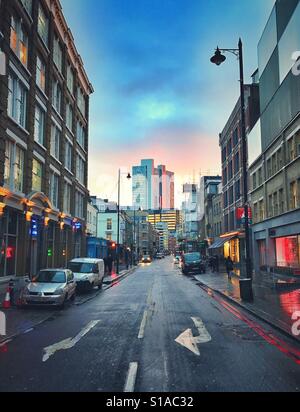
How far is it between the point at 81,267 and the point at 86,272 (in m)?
0.51

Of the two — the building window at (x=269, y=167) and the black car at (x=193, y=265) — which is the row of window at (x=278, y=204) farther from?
the black car at (x=193, y=265)

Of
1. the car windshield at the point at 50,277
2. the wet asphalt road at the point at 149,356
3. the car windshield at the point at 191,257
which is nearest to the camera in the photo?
the wet asphalt road at the point at 149,356

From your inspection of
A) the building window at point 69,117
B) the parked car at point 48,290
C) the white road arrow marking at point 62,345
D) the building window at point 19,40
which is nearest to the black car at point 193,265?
the building window at point 69,117

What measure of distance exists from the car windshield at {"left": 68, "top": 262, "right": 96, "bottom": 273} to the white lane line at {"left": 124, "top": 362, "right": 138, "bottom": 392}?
16.7 metres

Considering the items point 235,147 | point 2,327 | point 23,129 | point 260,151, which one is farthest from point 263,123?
point 2,327

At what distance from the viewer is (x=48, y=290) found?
633 inches

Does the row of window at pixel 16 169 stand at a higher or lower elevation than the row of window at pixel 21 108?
lower

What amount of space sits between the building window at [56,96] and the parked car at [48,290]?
1821 cm

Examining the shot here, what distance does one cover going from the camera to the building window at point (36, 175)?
26672 mm

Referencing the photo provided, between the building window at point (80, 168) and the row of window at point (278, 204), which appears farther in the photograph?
the building window at point (80, 168)

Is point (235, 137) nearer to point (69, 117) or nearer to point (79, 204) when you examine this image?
point (79, 204)

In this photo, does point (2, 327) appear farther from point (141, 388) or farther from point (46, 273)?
point (141, 388)

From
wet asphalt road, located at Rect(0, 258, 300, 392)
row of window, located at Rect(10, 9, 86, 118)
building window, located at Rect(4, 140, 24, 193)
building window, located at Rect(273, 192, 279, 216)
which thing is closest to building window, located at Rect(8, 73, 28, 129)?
row of window, located at Rect(10, 9, 86, 118)

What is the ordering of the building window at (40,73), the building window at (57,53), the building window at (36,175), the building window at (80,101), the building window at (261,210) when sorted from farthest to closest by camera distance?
1. the building window at (80,101)
2. the building window at (261,210)
3. the building window at (57,53)
4. the building window at (40,73)
5. the building window at (36,175)
